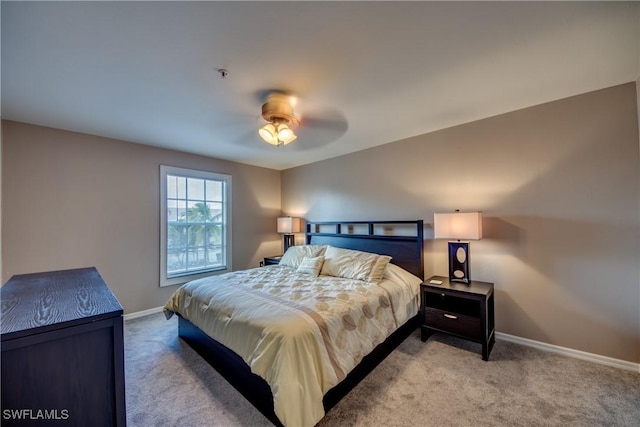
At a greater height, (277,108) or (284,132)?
(277,108)

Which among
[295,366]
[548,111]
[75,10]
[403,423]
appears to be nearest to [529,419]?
[403,423]

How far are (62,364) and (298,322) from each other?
114 centimetres

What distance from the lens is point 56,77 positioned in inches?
76.3

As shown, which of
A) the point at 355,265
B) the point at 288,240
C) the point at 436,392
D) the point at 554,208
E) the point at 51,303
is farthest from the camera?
the point at 288,240

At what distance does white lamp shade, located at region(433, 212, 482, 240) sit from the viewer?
2.54m

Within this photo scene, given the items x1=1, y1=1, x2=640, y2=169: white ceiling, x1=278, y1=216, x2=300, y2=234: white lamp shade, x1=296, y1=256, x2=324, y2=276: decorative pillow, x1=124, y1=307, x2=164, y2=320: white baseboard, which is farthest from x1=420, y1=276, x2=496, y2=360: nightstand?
x1=124, y1=307, x2=164, y2=320: white baseboard

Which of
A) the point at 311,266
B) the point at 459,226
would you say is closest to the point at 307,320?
the point at 311,266

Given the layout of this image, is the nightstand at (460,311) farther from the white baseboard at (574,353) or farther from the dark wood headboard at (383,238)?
the dark wood headboard at (383,238)

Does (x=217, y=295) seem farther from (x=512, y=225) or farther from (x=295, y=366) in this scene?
(x=512, y=225)

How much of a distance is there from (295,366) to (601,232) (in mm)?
2868

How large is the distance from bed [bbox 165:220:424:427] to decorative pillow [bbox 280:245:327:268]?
0.02m

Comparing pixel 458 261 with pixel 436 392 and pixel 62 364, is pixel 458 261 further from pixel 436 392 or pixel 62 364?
pixel 62 364

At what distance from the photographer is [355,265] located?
3.03 m

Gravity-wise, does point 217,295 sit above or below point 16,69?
below
